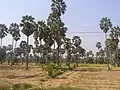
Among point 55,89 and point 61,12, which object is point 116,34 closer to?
point 61,12

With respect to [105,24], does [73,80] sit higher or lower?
lower

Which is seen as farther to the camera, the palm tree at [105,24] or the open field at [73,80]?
the palm tree at [105,24]

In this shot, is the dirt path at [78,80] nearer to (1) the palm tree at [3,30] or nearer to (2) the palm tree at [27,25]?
(2) the palm tree at [27,25]

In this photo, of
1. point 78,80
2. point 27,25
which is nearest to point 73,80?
point 78,80

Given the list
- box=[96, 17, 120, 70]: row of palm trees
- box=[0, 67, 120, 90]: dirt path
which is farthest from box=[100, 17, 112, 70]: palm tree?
box=[0, 67, 120, 90]: dirt path

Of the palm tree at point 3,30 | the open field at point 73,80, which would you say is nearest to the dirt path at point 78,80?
the open field at point 73,80

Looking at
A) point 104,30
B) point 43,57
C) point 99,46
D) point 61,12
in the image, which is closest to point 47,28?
point 61,12

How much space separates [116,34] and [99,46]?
223 ft


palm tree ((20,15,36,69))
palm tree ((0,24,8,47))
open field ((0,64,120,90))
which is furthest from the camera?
palm tree ((0,24,8,47))

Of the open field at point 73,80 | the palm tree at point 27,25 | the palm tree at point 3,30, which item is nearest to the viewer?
the open field at point 73,80

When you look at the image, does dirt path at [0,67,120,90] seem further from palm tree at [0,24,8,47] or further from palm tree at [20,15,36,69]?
palm tree at [0,24,8,47]

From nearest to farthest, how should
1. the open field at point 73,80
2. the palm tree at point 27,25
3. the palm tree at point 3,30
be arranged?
the open field at point 73,80 → the palm tree at point 27,25 → the palm tree at point 3,30

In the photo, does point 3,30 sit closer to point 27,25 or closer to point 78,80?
point 27,25

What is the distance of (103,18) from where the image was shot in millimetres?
89500
